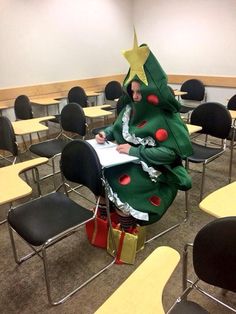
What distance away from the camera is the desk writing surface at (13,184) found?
1.46m

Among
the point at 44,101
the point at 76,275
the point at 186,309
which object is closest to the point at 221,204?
the point at 186,309

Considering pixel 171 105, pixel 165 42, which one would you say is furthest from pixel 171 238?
pixel 165 42

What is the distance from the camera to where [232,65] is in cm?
464

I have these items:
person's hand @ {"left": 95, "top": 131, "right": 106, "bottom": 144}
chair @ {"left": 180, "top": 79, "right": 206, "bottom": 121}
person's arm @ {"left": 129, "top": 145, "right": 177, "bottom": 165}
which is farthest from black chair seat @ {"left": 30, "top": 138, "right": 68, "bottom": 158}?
chair @ {"left": 180, "top": 79, "right": 206, "bottom": 121}

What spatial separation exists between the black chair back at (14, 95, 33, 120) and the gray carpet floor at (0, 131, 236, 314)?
1.74m

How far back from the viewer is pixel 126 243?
1.87 metres

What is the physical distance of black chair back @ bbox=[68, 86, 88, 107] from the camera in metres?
4.38

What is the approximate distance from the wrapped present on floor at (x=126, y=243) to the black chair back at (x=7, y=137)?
109 cm

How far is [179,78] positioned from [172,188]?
147 inches

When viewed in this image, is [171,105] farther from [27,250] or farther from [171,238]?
[27,250]

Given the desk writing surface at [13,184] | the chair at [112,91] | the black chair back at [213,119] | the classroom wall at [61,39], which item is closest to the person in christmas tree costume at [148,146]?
the desk writing surface at [13,184]

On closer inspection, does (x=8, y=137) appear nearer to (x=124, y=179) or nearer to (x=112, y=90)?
(x=124, y=179)

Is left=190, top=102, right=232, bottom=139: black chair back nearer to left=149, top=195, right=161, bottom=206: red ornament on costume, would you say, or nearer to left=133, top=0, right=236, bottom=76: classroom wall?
left=149, top=195, right=161, bottom=206: red ornament on costume

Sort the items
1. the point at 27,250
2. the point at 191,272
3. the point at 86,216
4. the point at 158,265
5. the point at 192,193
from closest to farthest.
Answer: the point at 158,265 < the point at 86,216 < the point at 191,272 < the point at 27,250 < the point at 192,193
